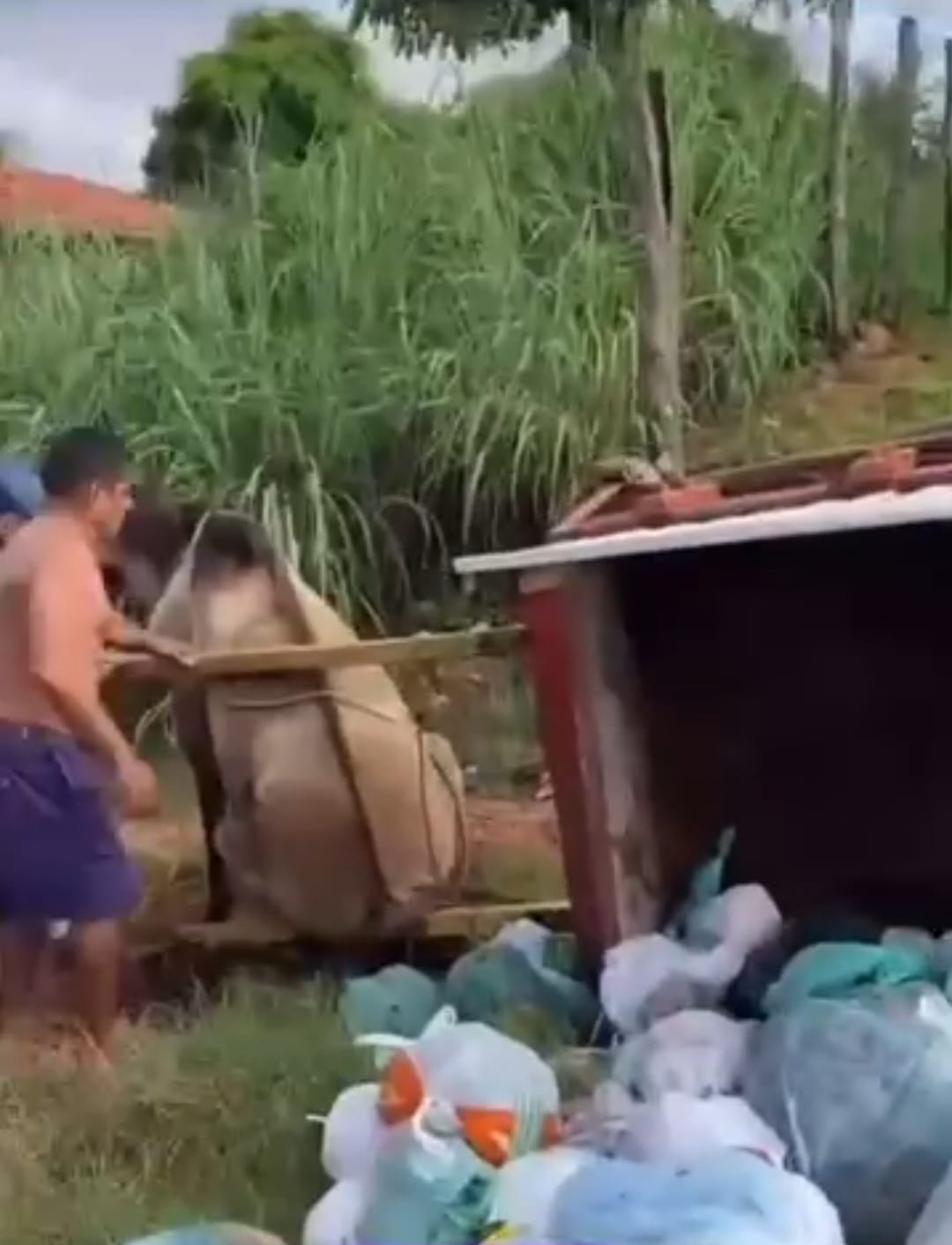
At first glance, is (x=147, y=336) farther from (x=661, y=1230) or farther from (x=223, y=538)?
(x=661, y=1230)

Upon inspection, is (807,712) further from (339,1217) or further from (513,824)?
(339,1217)

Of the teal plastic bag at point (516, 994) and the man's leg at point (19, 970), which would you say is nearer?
the teal plastic bag at point (516, 994)

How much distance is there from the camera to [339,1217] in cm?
191

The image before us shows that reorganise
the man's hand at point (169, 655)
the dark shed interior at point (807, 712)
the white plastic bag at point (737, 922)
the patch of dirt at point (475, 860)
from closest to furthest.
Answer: the white plastic bag at point (737, 922)
the dark shed interior at point (807, 712)
the man's hand at point (169, 655)
the patch of dirt at point (475, 860)

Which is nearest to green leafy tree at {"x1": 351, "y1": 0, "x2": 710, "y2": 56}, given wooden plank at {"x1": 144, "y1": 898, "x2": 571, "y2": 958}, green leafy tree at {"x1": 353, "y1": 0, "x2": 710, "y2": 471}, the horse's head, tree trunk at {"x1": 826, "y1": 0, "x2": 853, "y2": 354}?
green leafy tree at {"x1": 353, "y1": 0, "x2": 710, "y2": 471}

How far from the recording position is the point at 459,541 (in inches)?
132

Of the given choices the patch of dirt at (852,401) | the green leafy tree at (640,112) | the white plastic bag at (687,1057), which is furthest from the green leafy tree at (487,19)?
the white plastic bag at (687,1057)

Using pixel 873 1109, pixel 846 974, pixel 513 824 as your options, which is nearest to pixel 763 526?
pixel 846 974

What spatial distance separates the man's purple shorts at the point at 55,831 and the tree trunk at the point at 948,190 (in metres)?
1.43

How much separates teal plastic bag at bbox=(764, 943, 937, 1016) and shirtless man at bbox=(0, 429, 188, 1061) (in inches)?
30.6

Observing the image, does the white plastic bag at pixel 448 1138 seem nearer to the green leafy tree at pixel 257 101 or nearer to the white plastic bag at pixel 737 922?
the white plastic bag at pixel 737 922

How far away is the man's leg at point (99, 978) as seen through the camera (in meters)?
2.70

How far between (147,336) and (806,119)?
939 mm

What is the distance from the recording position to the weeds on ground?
2.19 metres
